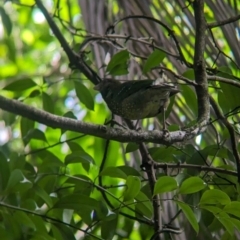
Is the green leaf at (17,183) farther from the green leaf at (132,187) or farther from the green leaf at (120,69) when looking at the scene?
the green leaf at (120,69)

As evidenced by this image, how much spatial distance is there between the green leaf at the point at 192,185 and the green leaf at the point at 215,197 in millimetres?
32

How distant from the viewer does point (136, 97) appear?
6.70 ft

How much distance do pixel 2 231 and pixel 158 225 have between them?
17.0 inches

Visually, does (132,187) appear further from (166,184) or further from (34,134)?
(34,134)

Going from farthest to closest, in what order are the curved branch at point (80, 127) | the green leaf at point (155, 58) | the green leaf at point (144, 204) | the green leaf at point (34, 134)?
the green leaf at point (34, 134) → the green leaf at point (155, 58) → the green leaf at point (144, 204) → the curved branch at point (80, 127)

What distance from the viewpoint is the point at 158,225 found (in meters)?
1.67

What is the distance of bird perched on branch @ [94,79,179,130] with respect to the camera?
193 centimetres

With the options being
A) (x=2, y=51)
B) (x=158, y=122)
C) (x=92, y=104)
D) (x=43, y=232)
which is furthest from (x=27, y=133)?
(x=2, y=51)

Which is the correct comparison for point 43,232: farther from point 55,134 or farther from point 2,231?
point 55,134

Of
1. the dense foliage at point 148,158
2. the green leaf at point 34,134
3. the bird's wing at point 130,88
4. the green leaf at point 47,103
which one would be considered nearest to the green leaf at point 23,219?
the dense foliage at point 148,158

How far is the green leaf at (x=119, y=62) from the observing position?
189 centimetres

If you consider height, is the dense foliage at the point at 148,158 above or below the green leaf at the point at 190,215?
above

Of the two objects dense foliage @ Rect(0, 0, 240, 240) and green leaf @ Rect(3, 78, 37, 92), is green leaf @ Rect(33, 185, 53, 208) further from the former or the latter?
green leaf @ Rect(3, 78, 37, 92)

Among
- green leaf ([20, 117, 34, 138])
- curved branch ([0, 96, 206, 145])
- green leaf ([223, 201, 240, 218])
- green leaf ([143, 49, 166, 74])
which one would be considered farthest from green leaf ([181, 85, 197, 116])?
green leaf ([20, 117, 34, 138])
